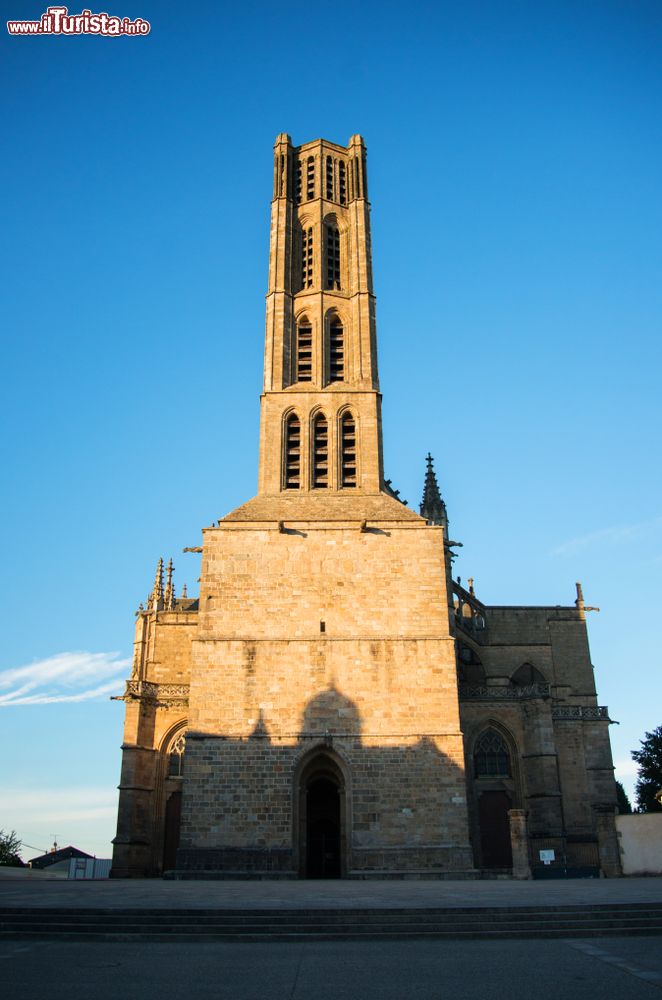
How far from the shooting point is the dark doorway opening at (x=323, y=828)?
25797mm

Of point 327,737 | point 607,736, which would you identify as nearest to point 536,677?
point 607,736

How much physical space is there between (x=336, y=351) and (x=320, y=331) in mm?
1033

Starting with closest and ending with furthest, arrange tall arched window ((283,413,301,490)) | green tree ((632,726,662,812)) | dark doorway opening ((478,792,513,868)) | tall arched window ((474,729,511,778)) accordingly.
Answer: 1. dark doorway opening ((478,792,513,868))
2. tall arched window ((474,729,511,778))
3. tall arched window ((283,413,301,490))
4. green tree ((632,726,662,812))

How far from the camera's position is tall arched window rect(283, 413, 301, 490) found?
2980 cm

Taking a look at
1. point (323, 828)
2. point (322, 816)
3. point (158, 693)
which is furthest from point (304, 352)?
point (323, 828)

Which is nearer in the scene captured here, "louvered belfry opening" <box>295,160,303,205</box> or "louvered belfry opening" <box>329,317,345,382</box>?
"louvered belfry opening" <box>329,317,345,382</box>

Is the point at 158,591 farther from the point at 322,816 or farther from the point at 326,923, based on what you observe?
the point at 326,923

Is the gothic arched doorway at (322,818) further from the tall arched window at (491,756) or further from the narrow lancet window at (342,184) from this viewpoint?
the narrow lancet window at (342,184)

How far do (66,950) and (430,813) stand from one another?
16.0 m

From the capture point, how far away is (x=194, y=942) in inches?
410

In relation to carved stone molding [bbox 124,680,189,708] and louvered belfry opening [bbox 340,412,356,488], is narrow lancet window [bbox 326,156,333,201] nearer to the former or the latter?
louvered belfry opening [bbox 340,412,356,488]

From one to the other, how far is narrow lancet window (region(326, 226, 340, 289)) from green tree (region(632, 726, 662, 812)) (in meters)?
31.2

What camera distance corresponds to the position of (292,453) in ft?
99.2

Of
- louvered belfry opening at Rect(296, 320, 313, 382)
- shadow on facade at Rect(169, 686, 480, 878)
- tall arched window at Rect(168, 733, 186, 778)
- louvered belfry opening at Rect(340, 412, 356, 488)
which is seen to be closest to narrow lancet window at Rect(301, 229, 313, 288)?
louvered belfry opening at Rect(296, 320, 313, 382)
